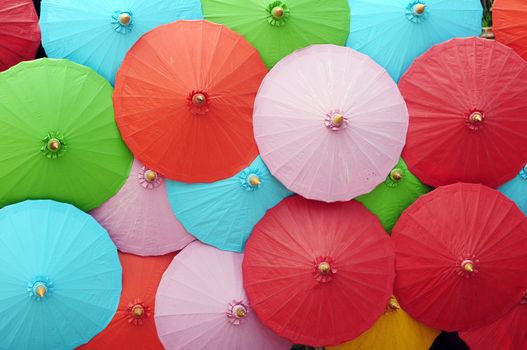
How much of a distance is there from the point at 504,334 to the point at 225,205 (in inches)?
88.0

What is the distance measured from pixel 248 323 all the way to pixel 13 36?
89.3 inches

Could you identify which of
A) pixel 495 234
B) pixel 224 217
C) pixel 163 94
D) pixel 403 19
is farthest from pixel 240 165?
pixel 495 234

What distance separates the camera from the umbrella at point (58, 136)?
10.8ft

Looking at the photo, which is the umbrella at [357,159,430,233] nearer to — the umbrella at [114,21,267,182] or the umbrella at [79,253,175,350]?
the umbrella at [114,21,267,182]

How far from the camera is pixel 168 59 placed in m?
3.50

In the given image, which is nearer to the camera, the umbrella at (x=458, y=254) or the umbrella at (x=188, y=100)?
the umbrella at (x=188, y=100)

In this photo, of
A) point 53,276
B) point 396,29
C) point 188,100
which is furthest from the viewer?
point 396,29

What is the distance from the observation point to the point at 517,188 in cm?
415

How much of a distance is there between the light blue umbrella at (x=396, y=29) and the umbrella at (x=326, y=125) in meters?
0.26

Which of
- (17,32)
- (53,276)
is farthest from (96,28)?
(53,276)

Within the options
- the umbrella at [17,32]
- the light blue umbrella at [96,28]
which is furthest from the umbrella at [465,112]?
the umbrella at [17,32]

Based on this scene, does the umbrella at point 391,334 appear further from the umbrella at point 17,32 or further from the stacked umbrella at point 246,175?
the umbrella at point 17,32

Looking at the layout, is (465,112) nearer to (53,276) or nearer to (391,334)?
(391,334)

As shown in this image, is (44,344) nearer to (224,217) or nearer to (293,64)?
(224,217)
